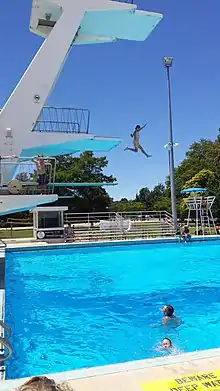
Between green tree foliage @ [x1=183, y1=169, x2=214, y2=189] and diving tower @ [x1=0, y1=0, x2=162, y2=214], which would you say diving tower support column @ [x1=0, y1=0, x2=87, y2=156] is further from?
green tree foliage @ [x1=183, y1=169, x2=214, y2=189]

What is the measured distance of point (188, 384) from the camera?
2309 mm

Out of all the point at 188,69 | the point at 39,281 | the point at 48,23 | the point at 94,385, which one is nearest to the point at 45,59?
the point at 48,23

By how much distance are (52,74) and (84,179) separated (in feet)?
86.9

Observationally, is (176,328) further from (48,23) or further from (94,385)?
(48,23)

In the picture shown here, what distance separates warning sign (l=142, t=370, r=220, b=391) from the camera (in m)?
2.26

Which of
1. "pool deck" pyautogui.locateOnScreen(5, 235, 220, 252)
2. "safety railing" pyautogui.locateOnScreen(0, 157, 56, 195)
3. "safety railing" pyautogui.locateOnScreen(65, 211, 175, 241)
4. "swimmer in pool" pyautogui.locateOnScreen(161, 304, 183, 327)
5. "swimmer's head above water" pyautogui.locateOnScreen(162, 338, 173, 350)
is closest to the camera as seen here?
"swimmer's head above water" pyautogui.locateOnScreen(162, 338, 173, 350)

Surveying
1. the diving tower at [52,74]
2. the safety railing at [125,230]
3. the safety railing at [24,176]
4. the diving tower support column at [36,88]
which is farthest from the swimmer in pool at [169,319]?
the safety railing at [125,230]

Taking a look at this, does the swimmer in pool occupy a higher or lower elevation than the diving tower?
lower

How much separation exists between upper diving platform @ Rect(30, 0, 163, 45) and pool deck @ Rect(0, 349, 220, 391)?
893 cm

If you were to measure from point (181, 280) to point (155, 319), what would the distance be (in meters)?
3.56

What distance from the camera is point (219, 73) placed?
2067 cm

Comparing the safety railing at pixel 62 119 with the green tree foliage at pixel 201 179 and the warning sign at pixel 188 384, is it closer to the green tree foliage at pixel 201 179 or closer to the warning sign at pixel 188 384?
the warning sign at pixel 188 384

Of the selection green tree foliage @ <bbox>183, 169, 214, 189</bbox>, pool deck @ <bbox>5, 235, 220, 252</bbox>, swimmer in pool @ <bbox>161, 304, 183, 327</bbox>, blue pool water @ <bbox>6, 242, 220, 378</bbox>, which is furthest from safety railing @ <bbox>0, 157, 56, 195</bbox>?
green tree foliage @ <bbox>183, 169, 214, 189</bbox>

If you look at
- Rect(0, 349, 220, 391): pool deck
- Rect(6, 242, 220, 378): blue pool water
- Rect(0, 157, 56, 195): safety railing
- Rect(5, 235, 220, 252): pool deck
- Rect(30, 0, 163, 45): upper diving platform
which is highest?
Rect(30, 0, 163, 45): upper diving platform
